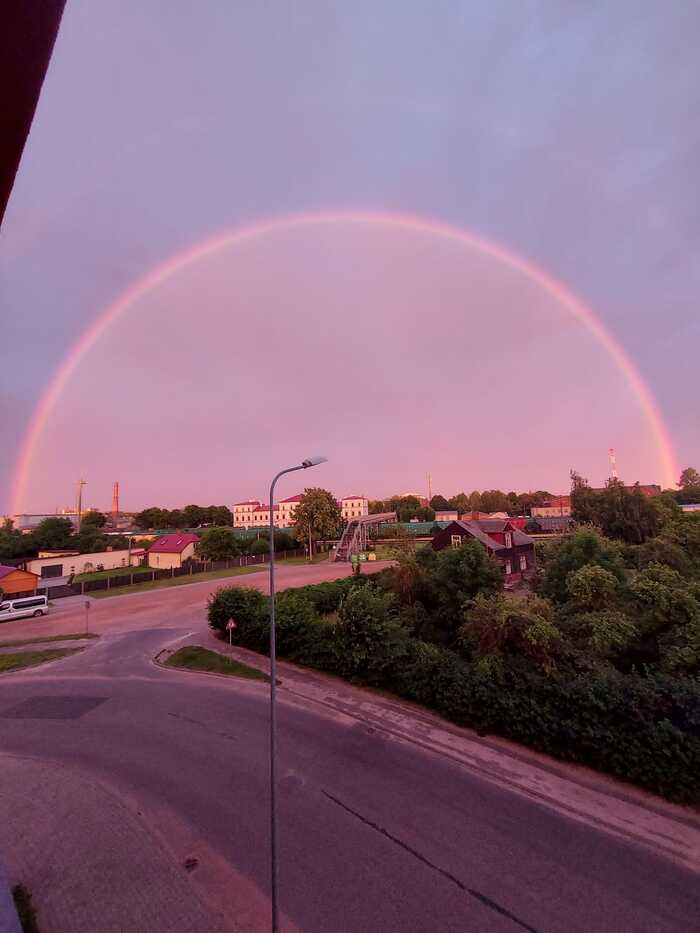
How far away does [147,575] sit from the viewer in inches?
2029

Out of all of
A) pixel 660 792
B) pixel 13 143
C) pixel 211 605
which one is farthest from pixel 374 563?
pixel 13 143

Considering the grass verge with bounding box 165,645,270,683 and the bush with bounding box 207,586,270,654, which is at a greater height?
the bush with bounding box 207,586,270,654

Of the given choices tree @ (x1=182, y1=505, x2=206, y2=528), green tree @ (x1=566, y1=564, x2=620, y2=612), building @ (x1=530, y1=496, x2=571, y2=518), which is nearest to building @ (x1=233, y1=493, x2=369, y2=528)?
tree @ (x1=182, y1=505, x2=206, y2=528)

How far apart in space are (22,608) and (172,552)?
95.0 ft

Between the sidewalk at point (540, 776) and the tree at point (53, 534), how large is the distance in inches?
3022

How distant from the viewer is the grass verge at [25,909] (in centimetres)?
758

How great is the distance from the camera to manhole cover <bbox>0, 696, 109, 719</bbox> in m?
16.9

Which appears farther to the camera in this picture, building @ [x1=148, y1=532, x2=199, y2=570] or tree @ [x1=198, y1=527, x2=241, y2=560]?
building @ [x1=148, y1=532, x2=199, y2=570]

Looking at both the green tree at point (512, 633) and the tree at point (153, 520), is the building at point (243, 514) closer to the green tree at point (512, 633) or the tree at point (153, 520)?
the tree at point (153, 520)

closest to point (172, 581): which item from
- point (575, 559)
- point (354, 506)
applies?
point (575, 559)

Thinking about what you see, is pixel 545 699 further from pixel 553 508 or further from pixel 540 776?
pixel 553 508

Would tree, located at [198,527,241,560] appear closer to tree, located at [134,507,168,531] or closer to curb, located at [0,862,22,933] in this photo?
curb, located at [0,862,22,933]

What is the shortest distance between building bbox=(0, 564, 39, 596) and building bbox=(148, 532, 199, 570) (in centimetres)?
2072

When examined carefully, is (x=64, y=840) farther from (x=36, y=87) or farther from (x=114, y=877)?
(x=36, y=87)
